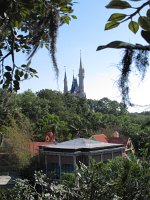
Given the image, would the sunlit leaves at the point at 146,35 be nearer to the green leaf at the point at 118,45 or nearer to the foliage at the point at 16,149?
the green leaf at the point at 118,45

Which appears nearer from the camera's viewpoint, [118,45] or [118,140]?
[118,45]

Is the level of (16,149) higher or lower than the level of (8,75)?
lower

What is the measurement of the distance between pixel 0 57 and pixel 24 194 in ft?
5.47

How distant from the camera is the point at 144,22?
1239 millimetres

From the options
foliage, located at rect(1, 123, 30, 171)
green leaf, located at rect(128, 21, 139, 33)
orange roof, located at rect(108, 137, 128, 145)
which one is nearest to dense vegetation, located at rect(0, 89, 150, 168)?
foliage, located at rect(1, 123, 30, 171)

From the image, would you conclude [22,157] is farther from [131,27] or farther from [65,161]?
[131,27]

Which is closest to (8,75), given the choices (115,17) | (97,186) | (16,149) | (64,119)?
(97,186)

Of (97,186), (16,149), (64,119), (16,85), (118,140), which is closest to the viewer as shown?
(16,85)

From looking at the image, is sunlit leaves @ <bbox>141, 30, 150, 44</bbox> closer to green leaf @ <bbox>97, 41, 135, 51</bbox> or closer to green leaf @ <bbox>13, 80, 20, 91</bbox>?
green leaf @ <bbox>97, 41, 135, 51</bbox>

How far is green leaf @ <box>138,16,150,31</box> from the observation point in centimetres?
122

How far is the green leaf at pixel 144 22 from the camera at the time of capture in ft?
4.01

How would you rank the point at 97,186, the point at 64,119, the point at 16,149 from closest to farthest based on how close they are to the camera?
the point at 97,186, the point at 16,149, the point at 64,119

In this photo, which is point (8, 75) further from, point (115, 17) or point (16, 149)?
point (16, 149)

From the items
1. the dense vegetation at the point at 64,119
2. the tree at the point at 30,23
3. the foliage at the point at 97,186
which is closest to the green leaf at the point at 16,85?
the tree at the point at 30,23
